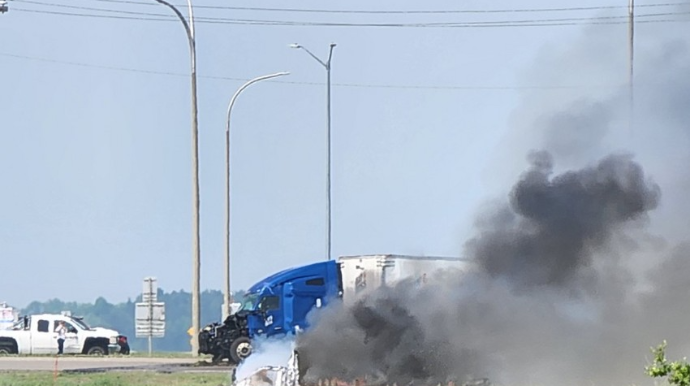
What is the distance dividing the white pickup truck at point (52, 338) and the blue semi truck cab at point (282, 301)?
35.3ft

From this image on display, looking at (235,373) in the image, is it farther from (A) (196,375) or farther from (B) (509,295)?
(A) (196,375)

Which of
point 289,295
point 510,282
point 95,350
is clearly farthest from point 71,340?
point 510,282

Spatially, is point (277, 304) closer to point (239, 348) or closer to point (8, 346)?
point (239, 348)

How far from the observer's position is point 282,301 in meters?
42.6

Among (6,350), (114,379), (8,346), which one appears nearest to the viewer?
(114,379)

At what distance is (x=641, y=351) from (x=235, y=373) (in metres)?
9.41

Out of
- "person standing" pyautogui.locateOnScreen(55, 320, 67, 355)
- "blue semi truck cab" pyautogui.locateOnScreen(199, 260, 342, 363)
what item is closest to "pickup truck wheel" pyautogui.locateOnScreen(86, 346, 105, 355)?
"person standing" pyautogui.locateOnScreen(55, 320, 67, 355)

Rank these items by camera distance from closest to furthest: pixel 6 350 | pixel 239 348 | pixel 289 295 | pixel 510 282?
pixel 510 282 < pixel 289 295 < pixel 239 348 < pixel 6 350

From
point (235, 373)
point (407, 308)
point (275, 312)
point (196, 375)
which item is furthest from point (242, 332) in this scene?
point (235, 373)

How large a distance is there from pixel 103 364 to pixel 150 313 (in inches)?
254

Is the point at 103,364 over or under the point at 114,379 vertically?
over

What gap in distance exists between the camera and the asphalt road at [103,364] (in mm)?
39562

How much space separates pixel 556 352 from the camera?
28.7 metres

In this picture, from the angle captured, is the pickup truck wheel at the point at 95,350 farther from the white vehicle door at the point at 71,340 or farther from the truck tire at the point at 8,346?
the truck tire at the point at 8,346
